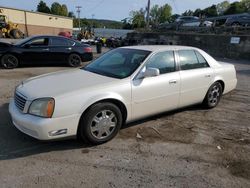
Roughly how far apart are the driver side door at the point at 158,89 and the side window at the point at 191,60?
242 millimetres

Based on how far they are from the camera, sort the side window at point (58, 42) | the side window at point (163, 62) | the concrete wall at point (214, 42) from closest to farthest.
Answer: the side window at point (163, 62)
the side window at point (58, 42)
the concrete wall at point (214, 42)

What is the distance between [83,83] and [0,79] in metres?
5.43

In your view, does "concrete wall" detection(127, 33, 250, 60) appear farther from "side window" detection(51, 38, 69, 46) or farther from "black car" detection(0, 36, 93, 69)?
"side window" detection(51, 38, 69, 46)

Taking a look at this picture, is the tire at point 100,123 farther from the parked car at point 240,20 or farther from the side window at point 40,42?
the parked car at point 240,20

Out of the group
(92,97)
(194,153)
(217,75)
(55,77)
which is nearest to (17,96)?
(55,77)

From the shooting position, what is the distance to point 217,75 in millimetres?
6004

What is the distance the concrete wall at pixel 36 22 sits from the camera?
149 feet

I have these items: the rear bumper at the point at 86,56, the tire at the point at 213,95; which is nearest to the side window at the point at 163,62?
the tire at the point at 213,95

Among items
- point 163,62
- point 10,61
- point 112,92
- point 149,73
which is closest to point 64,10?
point 10,61

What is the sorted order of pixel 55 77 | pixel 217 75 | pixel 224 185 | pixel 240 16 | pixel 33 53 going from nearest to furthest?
pixel 224 185 < pixel 55 77 < pixel 217 75 < pixel 33 53 < pixel 240 16

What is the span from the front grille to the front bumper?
11cm

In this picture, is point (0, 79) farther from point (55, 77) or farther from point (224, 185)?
point (224, 185)

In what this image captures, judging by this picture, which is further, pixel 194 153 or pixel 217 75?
pixel 217 75

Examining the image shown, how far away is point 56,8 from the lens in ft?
309
